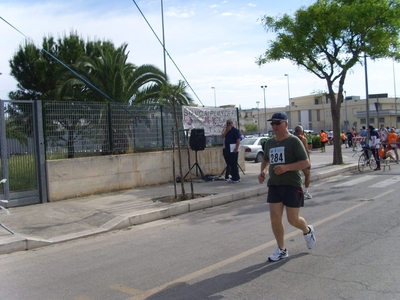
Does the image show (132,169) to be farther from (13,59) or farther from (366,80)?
(13,59)

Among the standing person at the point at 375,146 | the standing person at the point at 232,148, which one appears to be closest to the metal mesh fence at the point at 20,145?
the standing person at the point at 232,148

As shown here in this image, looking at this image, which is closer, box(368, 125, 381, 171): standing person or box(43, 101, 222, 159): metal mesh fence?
box(43, 101, 222, 159): metal mesh fence

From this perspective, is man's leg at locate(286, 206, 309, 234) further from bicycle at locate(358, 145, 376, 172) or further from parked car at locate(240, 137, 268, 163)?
parked car at locate(240, 137, 268, 163)

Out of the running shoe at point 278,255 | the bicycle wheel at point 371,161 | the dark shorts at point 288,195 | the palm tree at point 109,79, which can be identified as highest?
the palm tree at point 109,79

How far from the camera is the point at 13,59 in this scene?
89.6 feet

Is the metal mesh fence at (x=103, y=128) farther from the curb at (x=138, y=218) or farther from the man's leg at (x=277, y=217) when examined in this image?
the man's leg at (x=277, y=217)

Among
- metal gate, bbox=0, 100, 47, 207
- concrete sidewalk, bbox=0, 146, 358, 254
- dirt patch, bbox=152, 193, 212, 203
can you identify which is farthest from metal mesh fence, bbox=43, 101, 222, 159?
dirt patch, bbox=152, 193, 212, 203

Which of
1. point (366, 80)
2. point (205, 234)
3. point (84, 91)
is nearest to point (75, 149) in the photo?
point (205, 234)

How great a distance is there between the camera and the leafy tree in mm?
16359

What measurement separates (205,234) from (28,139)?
18.1 feet

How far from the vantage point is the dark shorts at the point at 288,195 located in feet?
17.9

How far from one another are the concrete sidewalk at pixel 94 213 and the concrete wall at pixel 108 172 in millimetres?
320

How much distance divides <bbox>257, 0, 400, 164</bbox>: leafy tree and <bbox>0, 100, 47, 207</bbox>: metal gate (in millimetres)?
11069

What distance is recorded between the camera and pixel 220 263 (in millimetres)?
5746
